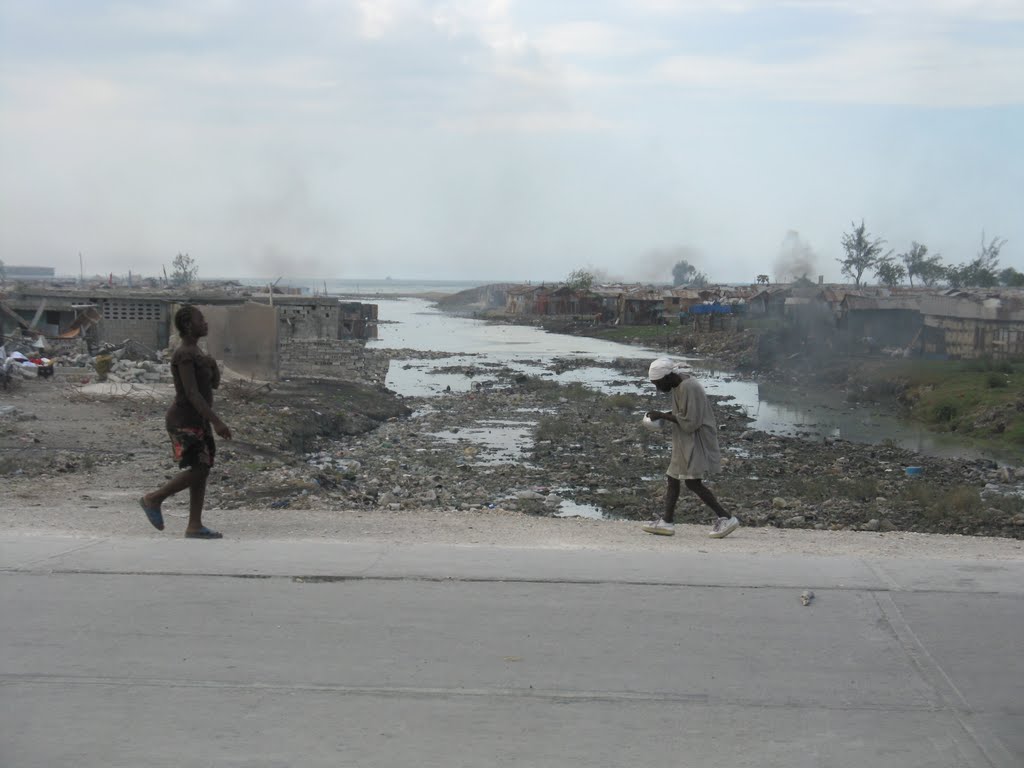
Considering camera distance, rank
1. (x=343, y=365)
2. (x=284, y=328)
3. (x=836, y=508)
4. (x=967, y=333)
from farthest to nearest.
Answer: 1. (x=284, y=328)
2. (x=967, y=333)
3. (x=343, y=365)
4. (x=836, y=508)

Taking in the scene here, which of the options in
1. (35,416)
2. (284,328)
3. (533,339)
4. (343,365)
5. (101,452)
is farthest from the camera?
(533,339)

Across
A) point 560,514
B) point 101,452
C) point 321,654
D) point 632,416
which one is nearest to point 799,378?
point 632,416

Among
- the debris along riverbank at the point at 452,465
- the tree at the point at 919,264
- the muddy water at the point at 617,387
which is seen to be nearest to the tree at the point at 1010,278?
the tree at the point at 919,264

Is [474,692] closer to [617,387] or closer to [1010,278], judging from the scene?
[617,387]

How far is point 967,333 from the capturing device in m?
36.2

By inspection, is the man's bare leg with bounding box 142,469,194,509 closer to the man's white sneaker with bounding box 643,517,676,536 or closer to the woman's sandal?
the woman's sandal

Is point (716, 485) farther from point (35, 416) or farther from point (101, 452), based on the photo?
point (35, 416)

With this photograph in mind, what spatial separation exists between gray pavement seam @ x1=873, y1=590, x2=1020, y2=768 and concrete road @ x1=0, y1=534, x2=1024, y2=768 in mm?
15

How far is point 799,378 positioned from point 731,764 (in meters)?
34.9

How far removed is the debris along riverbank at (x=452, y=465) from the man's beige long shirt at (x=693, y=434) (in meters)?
3.20

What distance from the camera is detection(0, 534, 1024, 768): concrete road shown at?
13.7 ft

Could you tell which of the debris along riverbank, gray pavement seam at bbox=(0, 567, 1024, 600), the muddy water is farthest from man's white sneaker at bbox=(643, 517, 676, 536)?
the muddy water

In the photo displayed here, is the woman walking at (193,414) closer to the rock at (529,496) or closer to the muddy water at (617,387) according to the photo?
the rock at (529,496)

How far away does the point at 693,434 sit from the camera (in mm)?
7684
